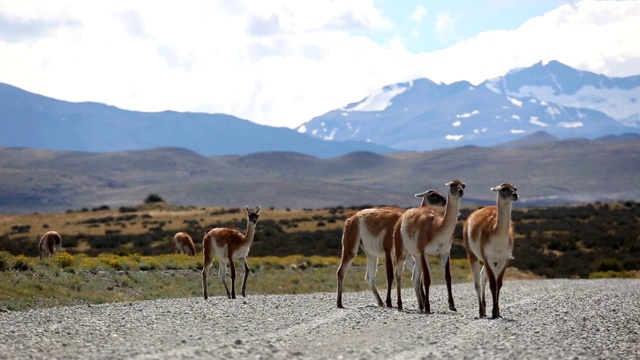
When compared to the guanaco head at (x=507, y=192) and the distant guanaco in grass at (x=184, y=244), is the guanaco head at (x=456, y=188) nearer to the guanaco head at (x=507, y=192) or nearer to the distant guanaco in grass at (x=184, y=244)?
the guanaco head at (x=507, y=192)

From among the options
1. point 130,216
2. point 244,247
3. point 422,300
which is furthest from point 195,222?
point 422,300

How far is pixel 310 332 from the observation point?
15.1m

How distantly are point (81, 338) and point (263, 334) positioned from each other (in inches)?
114

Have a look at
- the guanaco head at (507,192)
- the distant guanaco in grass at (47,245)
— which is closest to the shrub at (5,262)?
the distant guanaco in grass at (47,245)

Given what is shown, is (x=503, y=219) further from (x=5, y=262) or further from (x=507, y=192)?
(x=5, y=262)

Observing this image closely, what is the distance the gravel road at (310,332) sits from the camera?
1280cm

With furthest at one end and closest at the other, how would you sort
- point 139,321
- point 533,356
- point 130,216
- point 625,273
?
point 130,216, point 625,273, point 139,321, point 533,356

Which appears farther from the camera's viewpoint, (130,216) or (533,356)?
(130,216)

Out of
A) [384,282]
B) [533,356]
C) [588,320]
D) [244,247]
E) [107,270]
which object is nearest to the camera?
[533,356]

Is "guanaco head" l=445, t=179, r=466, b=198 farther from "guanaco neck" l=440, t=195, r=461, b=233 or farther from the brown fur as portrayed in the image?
"guanaco neck" l=440, t=195, r=461, b=233

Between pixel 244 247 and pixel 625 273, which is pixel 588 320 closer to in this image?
pixel 244 247

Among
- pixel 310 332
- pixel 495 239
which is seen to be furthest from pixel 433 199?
pixel 310 332

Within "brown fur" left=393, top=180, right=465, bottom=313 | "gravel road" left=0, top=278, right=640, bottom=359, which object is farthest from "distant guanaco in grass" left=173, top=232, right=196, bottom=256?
"brown fur" left=393, top=180, right=465, bottom=313

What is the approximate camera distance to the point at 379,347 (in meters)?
13.3
